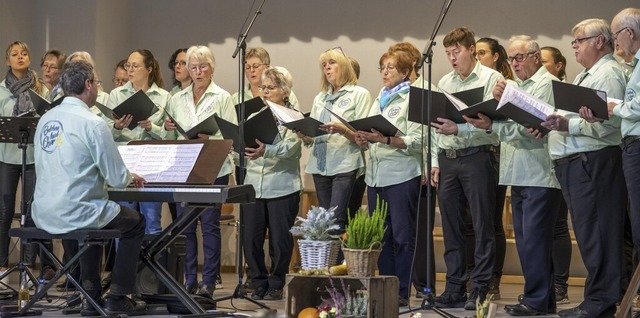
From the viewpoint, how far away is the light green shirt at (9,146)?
7.49 m

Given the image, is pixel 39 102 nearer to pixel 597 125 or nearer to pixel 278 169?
pixel 278 169

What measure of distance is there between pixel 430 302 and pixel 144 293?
1668 millimetres

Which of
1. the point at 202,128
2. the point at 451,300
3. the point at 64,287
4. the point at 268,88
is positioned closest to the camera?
the point at 451,300

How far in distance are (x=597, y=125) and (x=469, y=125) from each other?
0.92m

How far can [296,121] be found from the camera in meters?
6.34

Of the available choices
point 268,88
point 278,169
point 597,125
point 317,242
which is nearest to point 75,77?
point 317,242

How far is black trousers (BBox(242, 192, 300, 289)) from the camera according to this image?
6926 mm

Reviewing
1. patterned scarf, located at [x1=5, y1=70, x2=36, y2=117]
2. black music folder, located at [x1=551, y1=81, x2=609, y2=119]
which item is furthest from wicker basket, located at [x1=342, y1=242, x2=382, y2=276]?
patterned scarf, located at [x1=5, y1=70, x2=36, y2=117]

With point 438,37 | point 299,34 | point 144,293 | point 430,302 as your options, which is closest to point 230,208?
point 299,34

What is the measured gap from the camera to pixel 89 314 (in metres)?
5.57

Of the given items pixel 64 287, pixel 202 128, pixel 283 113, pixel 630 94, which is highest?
pixel 630 94

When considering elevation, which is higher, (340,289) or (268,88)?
(268,88)

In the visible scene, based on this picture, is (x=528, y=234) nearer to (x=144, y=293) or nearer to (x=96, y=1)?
(x=144, y=293)

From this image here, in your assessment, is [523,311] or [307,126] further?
[307,126]
